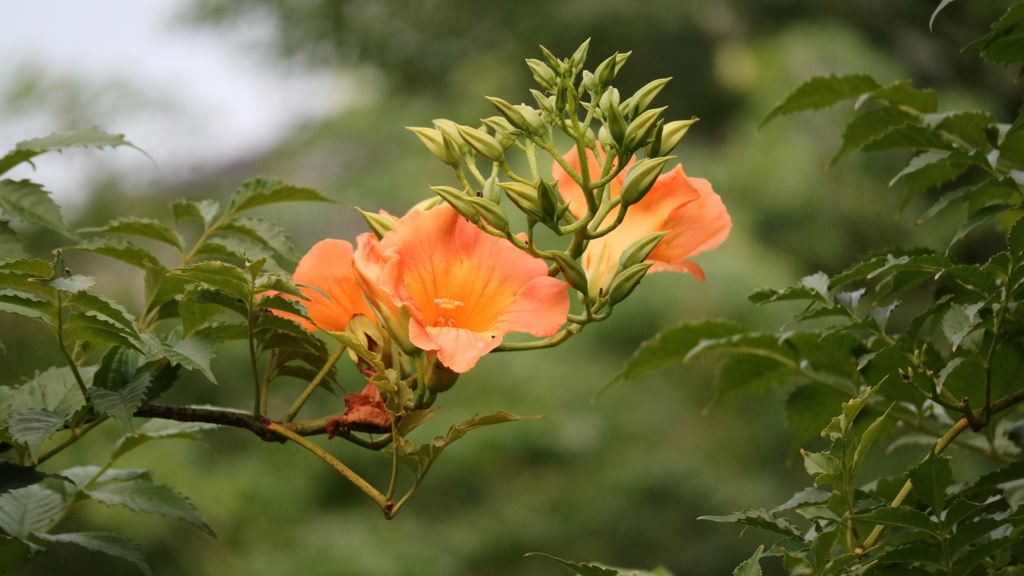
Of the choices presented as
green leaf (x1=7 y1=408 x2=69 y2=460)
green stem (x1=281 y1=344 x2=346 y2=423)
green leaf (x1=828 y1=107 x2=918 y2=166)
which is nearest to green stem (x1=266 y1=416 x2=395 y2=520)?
green stem (x1=281 y1=344 x2=346 y2=423)

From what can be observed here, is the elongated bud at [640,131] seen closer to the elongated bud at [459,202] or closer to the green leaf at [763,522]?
the elongated bud at [459,202]

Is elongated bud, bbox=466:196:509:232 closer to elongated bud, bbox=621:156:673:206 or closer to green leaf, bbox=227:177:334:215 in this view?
elongated bud, bbox=621:156:673:206

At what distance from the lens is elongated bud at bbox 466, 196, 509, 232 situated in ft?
1.63

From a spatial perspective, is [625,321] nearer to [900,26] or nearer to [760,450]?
[760,450]

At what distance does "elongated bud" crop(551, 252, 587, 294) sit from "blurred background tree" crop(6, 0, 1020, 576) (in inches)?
92.7

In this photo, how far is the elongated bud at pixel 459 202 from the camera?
49cm

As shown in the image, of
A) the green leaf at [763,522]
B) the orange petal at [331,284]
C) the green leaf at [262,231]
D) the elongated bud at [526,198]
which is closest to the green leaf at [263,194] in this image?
the green leaf at [262,231]

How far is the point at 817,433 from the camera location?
733 mm

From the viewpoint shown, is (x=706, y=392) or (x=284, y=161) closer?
(x=706, y=392)

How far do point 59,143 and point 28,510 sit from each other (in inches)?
10.9

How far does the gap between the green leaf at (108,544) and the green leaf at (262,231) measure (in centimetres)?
24

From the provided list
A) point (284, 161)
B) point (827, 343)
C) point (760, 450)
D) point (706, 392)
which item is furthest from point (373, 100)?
point (827, 343)

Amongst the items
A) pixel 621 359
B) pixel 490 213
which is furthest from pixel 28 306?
pixel 621 359

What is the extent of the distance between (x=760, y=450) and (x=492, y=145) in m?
3.24
